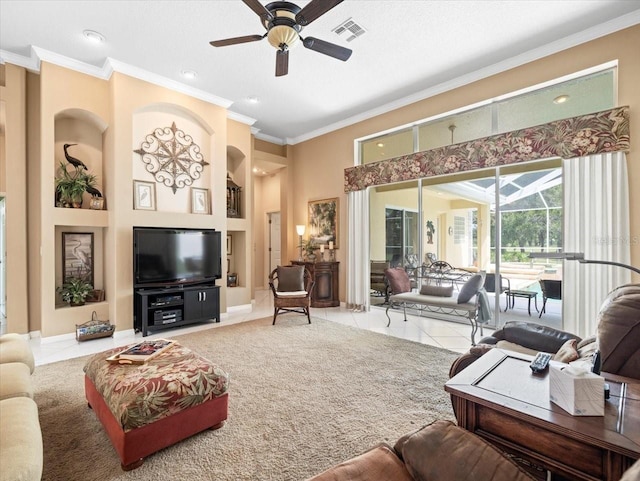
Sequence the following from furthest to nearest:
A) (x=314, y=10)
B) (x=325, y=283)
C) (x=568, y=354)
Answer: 1. (x=325, y=283)
2. (x=314, y=10)
3. (x=568, y=354)

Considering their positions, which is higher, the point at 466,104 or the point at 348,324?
the point at 466,104

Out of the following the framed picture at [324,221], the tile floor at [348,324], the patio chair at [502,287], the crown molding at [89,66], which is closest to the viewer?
the tile floor at [348,324]

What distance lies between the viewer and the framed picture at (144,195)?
4.43 meters

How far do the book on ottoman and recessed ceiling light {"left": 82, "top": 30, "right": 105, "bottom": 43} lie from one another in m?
3.61

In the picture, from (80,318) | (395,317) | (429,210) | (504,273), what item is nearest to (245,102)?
(429,210)

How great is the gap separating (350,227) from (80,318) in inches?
179

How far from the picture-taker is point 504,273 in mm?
4520

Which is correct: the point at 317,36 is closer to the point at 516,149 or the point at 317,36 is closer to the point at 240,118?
the point at 240,118

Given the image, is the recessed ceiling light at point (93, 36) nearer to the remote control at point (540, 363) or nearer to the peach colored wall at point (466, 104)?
the peach colored wall at point (466, 104)

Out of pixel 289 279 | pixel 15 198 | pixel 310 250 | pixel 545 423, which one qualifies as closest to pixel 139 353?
pixel 545 423

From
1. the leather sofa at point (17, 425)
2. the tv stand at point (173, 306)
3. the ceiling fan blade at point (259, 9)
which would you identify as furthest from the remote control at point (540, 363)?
the tv stand at point (173, 306)

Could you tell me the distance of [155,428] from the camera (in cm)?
184

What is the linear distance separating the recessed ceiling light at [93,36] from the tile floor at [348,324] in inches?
148

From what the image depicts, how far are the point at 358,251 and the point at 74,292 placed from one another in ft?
14.9
